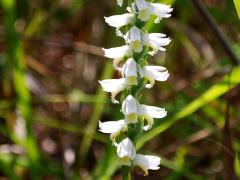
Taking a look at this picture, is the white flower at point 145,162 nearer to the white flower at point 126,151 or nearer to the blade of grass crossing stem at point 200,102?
the white flower at point 126,151

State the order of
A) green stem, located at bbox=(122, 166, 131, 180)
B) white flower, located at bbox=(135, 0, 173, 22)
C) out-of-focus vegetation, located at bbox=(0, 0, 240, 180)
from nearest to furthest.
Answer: white flower, located at bbox=(135, 0, 173, 22), green stem, located at bbox=(122, 166, 131, 180), out-of-focus vegetation, located at bbox=(0, 0, 240, 180)

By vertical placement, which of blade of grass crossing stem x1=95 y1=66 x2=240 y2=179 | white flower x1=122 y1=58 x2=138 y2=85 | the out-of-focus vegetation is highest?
white flower x1=122 y1=58 x2=138 y2=85

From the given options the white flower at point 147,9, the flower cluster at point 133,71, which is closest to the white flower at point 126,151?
the flower cluster at point 133,71

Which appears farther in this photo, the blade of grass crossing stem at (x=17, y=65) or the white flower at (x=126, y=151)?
the blade of grass crossing stem at (x=17, y=65)

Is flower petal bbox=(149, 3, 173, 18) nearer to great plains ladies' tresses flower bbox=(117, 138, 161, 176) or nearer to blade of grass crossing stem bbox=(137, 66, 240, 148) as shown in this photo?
great plains ladies' tresses flower bbox=(117, 138, 161, 176)

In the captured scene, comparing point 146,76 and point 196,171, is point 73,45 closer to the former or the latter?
point 196,171

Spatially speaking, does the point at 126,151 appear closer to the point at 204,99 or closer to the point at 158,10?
the point at 158,10

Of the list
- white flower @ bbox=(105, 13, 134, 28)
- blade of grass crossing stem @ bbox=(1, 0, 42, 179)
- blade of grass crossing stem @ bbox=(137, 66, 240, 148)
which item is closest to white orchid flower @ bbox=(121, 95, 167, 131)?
white flower @ bbox=(105, 13, 134, 28)
